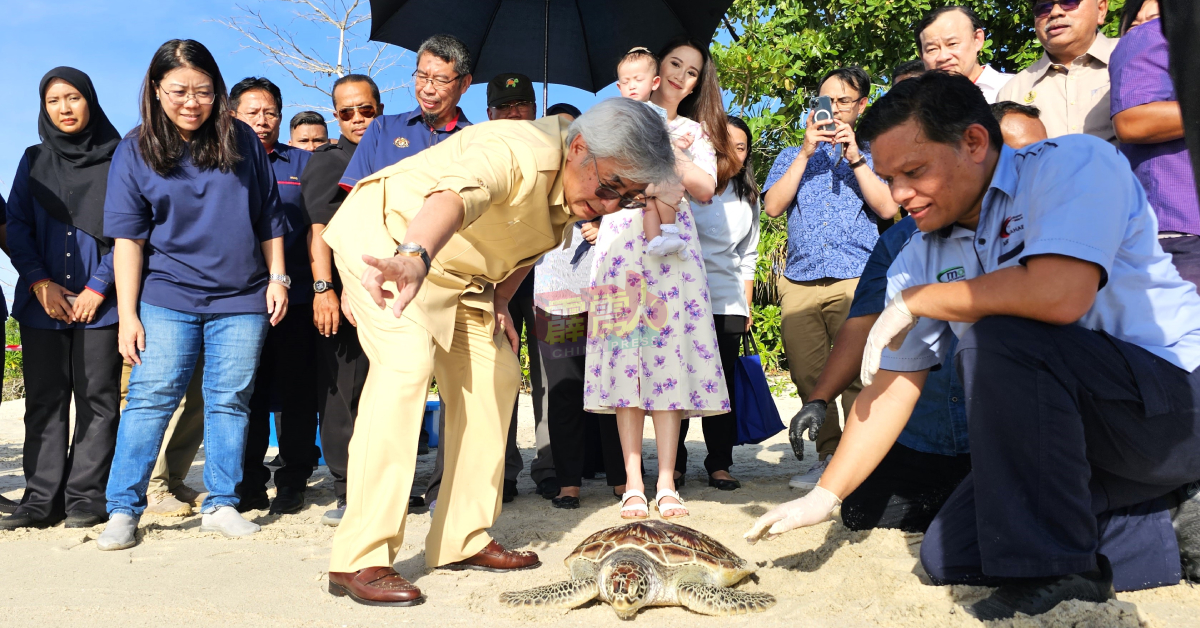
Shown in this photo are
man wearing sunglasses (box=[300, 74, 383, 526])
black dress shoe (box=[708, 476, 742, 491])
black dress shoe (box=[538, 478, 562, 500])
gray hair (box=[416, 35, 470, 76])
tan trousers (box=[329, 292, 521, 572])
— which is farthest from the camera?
black dress shoe (box=[708, 476, 742, 491])

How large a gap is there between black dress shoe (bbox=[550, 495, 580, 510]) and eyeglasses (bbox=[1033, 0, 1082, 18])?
8.92 ft

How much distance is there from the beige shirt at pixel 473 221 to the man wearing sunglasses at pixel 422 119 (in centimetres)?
104

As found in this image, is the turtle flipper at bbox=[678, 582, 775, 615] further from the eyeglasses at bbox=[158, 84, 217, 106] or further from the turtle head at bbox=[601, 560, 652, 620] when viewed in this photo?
the eyeglasses at bbox=[158, 84, 217, 106]

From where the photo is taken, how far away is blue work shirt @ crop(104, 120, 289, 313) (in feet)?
10.3

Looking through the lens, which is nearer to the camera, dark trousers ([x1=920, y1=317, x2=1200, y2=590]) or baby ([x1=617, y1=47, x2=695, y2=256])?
dark trousers ([x1=920, y1=317, x2=1200, y2=590])

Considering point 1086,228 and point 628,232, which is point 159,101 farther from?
point 1086,228

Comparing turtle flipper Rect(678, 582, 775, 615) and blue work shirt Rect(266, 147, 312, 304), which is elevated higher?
blue work shirt Rect(266, 147, 312, 304)

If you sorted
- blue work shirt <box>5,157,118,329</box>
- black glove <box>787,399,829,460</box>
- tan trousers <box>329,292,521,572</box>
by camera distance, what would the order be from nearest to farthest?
tan trousers <box>329,292,521,572</box>
black glove <box>787,399,829,460</box>
blue work shirt <box>5,157,118,329</box>

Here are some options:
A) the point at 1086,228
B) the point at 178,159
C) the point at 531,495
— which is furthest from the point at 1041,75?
the point at 178,159

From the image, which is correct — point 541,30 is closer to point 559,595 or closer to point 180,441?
point 180,441

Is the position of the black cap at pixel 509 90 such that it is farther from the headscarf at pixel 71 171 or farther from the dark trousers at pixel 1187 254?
the dark trousers at pixel 1187 254

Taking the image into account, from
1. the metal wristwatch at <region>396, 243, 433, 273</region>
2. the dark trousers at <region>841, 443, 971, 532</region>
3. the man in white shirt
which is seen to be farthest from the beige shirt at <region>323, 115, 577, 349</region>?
the man in white shirt

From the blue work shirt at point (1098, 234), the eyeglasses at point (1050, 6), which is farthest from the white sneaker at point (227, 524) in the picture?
the eyeglasses at point (1050, 6)

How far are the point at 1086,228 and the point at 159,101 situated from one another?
10.3 feet
